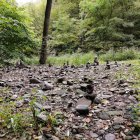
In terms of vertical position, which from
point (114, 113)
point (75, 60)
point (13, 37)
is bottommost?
point (114, 113)

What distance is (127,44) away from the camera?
1716 cm

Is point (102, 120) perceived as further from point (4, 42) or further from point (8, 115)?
point (4, 42)

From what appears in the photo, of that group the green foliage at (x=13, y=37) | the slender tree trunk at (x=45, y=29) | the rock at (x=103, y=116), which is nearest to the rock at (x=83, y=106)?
the rock at (x=103, y=116)

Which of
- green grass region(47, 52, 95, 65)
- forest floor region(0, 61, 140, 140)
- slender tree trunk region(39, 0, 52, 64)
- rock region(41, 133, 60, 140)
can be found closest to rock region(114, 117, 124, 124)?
forest floor region(0, 61, 140, 140)

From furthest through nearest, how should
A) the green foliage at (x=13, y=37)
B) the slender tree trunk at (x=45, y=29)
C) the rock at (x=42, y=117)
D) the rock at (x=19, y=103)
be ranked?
the slender tree trunk at (x=45, y=29)
the green foliage at (x=13, y=37)
the rock at (x=19, y=103)
the rock at (x=42, y=117)

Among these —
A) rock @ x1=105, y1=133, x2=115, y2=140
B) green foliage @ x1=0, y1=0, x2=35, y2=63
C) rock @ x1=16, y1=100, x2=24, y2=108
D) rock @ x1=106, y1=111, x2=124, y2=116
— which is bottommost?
rock @ x1=105, y1=133, x2=115, y2=140

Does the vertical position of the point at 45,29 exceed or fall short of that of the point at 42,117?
it exceeds it

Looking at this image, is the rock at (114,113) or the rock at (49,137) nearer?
the rock at (49,137)

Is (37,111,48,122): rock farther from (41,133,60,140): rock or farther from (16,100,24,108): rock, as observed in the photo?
(16,100,24,108): rock

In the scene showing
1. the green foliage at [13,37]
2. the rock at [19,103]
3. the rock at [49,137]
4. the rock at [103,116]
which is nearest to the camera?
the rock at [49,137]

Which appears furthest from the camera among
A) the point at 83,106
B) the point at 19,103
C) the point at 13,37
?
the point at 13,37

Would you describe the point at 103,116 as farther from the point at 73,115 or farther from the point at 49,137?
the point at 49,137

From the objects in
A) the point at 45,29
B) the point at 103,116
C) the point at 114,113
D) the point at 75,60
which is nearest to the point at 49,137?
the point at 103,116

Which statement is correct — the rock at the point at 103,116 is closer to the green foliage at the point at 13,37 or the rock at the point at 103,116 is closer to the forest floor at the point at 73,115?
the forest floor at the point at 73,115
